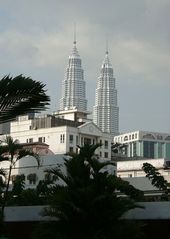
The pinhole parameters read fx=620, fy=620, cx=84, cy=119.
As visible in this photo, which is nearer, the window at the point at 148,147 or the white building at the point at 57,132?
the white building at the point at 57,132

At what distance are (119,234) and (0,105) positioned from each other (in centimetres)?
627

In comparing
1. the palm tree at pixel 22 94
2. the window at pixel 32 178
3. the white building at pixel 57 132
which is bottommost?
the window at pixel 32 178

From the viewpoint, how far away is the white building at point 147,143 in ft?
560

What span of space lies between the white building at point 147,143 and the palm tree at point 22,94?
161m

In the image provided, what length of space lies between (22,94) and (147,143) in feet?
541

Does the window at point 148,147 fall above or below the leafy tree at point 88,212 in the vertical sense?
above

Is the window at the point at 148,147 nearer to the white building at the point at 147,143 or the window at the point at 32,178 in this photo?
the white building at the point at 147,143

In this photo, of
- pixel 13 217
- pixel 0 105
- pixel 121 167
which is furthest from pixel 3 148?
pixel 121 167

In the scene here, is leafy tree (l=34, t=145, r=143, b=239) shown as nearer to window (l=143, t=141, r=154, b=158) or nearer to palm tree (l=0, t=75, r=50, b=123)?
palm tree (l=0, t=75, r=50, b=123)

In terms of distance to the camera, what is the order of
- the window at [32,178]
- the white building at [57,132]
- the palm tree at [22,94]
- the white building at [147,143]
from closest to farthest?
the palm tree at [22,94], the window at [32,178], the white building at [57,132], the white building at [147,143]

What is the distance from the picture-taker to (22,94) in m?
8.47

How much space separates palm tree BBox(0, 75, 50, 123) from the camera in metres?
8.42

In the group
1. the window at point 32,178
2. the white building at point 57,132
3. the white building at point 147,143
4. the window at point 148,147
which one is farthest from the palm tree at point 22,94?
the window at point 148,147

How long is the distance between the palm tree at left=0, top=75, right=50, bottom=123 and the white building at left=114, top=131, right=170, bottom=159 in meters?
161
